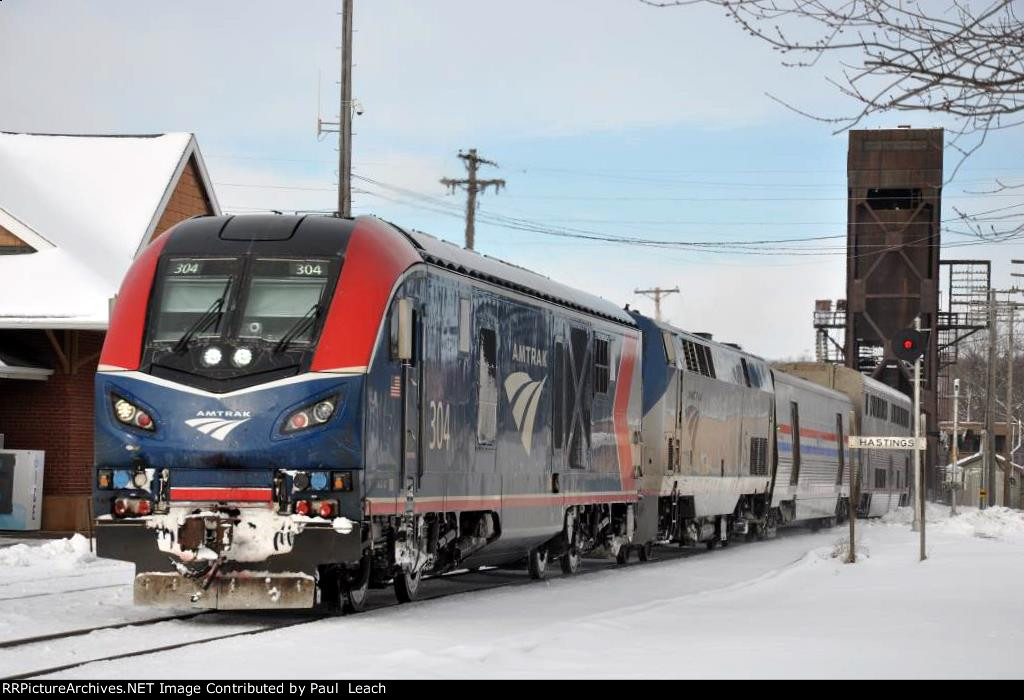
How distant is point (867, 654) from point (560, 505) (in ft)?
27.0

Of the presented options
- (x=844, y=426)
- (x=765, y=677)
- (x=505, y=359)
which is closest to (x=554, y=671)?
(x=765, y=677)

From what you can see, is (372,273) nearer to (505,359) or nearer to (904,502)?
(505,359)

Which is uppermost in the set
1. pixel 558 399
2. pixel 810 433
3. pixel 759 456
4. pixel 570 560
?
pixel 558 399

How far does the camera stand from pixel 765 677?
30.2ft

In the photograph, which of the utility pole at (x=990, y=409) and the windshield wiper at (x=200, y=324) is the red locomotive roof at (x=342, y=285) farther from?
the utility pole at (x=990, y=409)

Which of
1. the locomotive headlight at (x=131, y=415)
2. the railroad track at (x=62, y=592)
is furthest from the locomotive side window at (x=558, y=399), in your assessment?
the locomotive headlight at (x=131, y=415)

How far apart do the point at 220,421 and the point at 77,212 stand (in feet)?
60.4

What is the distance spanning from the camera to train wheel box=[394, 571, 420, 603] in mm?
15018

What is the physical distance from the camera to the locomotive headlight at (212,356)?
12852 millimetres

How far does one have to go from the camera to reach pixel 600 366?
20203 mm

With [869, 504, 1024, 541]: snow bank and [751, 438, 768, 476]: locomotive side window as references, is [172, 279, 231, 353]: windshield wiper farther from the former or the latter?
[869, 504, 1024, 541]: snow bank

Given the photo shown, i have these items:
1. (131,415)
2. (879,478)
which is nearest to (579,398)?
(131,415)

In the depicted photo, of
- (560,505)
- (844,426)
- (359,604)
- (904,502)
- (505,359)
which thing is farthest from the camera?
(904,502)

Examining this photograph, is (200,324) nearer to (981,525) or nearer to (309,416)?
(309,416)
